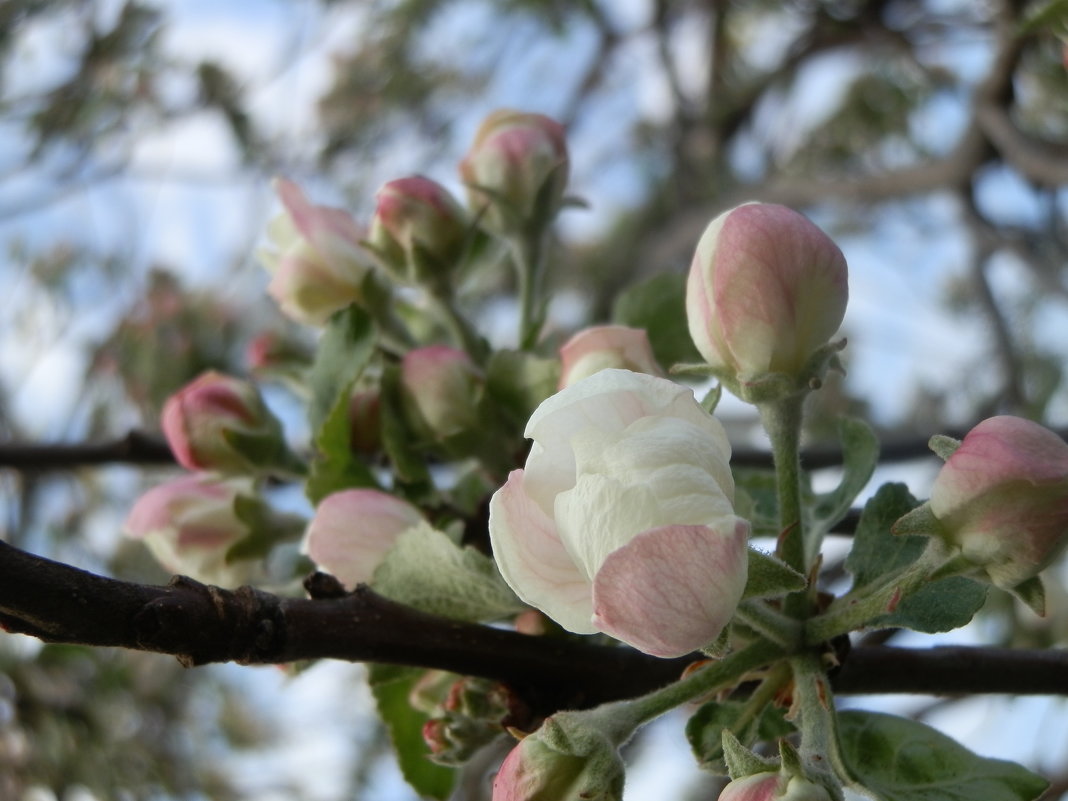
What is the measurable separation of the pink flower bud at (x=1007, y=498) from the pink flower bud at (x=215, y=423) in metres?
0.41

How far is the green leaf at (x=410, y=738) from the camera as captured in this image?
57 cm

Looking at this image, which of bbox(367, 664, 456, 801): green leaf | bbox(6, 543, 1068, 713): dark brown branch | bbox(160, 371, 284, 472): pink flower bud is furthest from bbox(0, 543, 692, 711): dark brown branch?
bbox(160, 371, 284, 472): pink flower bud

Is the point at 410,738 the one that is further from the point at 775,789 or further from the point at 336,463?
the point at 775,789

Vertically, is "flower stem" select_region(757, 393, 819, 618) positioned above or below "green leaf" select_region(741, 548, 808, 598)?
below

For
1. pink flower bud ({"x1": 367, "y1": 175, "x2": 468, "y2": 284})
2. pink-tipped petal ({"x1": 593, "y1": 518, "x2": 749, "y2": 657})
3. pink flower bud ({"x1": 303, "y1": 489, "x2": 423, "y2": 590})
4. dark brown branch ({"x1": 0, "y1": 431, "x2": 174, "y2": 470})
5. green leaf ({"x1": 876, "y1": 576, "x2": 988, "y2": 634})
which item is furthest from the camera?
dark brown branch ({"x1": 0, "y1": 431, "x2": 174, "y2": 470})

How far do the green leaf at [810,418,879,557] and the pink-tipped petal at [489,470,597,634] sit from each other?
0.20 m

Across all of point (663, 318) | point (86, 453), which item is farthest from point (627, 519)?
point (86, 453)

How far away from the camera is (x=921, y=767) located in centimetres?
45

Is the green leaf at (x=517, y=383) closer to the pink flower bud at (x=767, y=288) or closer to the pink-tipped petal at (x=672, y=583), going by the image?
the pink flower bud at (x=767, y=288)

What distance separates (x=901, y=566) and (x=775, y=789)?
0.51ft

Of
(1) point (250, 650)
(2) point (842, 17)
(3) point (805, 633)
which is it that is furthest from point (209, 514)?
(2) point (842, 17)

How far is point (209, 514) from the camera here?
0.59 m

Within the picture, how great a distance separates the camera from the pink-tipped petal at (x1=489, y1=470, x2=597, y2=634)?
35cm

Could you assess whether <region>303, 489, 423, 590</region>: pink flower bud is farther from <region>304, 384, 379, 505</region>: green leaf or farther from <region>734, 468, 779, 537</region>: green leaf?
<region>734, 468, 779, 537</region>: green leaf
